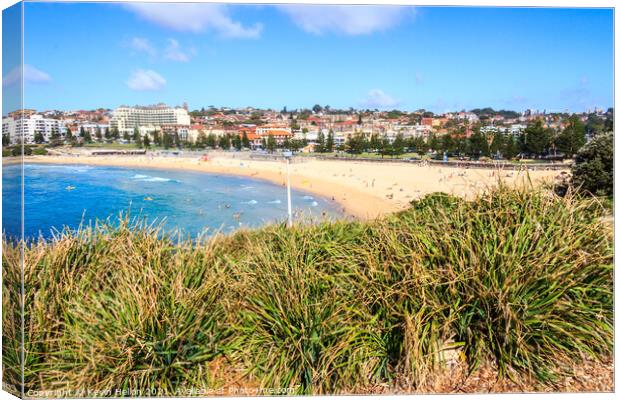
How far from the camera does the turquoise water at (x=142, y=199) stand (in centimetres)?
421

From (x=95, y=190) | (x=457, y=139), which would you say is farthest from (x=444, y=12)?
(x=95, y=190)

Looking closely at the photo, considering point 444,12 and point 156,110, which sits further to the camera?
point 156,110

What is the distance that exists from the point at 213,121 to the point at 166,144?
0.63m

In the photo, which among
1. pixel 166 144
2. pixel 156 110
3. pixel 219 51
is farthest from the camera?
pixel 166 144

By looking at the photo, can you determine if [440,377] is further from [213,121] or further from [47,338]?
[213,121]

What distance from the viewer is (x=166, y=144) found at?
5.61 metres

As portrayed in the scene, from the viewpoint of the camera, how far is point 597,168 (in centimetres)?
479

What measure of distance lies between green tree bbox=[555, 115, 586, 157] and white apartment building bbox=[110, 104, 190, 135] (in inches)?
151

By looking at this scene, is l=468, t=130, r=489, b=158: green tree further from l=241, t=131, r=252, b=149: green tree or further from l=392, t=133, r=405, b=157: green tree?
l=241, t=131, r=252, b=149: green tree

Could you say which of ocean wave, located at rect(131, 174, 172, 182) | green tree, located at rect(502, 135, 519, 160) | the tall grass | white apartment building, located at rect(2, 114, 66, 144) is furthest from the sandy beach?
the tall grass

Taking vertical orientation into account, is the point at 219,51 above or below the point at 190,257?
above

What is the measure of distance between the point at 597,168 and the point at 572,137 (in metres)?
0.49

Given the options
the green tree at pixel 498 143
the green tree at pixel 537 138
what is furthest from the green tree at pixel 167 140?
the green tree at pixel 537 138

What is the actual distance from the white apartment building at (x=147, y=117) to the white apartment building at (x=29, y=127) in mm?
606
